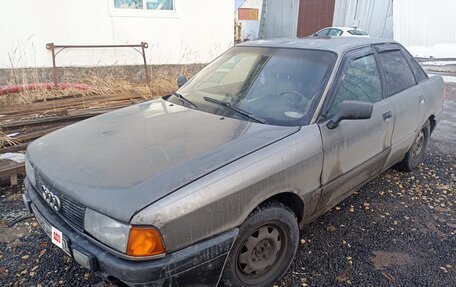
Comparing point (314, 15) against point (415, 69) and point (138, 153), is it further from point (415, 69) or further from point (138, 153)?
point (138, 153)

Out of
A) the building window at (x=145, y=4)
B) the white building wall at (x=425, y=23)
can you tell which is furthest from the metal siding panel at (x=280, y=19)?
the building window at (x=145, y=4)

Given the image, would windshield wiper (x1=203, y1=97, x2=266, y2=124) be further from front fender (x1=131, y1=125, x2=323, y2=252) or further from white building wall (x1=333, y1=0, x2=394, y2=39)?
white building wall (x1=333, y1=0, x2=394, y2=39)

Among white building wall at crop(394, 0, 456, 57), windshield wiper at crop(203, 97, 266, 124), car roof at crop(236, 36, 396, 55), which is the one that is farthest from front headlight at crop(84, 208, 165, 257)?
white building wall at crop(394, 0, 456, 57)

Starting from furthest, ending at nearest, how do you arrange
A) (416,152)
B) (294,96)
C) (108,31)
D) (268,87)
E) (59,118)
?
(108,31) → (59,118) → (416,152) → (268,87) → (294,96)

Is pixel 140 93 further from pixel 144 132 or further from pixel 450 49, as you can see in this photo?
pixel 450 49

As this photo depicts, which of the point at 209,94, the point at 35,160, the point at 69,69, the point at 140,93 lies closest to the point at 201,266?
the point at 35,160

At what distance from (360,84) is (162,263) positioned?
2209 mm

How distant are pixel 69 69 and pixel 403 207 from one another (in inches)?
264

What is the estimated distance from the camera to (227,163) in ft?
6.34

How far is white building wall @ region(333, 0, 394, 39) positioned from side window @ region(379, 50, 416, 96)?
18446 mm

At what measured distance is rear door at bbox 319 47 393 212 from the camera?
8.27ft

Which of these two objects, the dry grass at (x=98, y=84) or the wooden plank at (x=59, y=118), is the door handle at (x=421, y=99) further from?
the dry grass at (x=98, y=84)

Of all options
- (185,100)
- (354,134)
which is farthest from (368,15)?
(185,100)

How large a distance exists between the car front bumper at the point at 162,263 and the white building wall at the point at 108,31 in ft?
19.6
